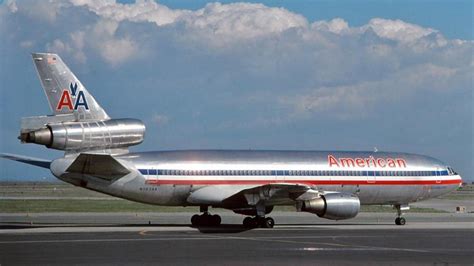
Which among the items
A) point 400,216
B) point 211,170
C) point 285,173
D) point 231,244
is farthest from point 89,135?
point 400,216

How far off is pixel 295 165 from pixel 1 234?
15290 mm

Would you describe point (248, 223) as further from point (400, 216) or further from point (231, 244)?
point (231, 244)

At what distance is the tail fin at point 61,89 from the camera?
112 ft

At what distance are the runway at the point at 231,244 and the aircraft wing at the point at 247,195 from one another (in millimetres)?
1340

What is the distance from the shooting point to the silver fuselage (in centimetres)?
3728

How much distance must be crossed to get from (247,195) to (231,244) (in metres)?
10.2

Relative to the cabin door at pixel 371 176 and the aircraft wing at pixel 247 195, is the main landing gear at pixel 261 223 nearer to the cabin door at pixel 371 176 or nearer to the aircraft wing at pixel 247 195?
the aircraft wing at pixel 247 195

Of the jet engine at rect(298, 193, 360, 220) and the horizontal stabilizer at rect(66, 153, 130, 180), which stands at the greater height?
the horizontal stabilizer at rect(66, 153, 130, 180)

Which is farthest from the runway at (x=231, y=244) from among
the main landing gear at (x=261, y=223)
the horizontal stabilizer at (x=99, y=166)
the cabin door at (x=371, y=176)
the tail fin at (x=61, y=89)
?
the tail fin at (x=61, y=89)

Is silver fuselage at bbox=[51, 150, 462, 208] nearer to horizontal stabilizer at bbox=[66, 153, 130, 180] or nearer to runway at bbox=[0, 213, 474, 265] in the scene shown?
horizontal stabilizer at bbox=[66, 153, 130, 180]

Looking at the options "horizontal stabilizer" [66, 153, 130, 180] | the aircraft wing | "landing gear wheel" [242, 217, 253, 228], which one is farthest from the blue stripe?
"landing gear wheel" [242, 217, 253, 228]

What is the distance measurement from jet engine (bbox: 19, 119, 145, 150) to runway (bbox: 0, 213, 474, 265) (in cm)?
363

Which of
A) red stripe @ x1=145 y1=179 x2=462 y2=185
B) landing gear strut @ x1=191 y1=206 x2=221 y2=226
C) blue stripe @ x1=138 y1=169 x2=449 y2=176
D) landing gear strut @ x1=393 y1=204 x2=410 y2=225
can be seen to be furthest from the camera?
landing gear strut @ x1=393 y1=204 x2=410 y2=225

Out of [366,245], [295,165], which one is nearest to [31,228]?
[295,165]
